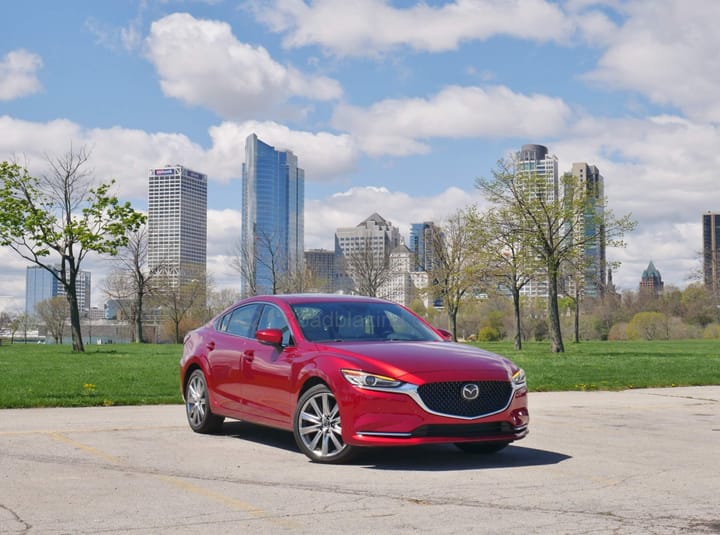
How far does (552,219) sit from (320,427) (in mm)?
35191

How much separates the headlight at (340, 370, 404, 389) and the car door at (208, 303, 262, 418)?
6.43ft

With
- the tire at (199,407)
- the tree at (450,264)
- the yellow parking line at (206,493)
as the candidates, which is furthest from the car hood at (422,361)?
the tree at (450,264)

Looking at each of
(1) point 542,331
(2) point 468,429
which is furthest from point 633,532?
(1) point 542,331

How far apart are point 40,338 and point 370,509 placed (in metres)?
168

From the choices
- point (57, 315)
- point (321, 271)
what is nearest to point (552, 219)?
point (321, 271)

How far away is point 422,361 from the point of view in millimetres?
7879

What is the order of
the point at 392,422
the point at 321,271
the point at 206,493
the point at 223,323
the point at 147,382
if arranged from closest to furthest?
1. the point at 206,493
2. the point at 392,422
3. the point at 223,323
4. the point at 147,382
5. the point at 321,271

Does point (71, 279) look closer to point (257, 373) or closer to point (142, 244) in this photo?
point (142, 244)

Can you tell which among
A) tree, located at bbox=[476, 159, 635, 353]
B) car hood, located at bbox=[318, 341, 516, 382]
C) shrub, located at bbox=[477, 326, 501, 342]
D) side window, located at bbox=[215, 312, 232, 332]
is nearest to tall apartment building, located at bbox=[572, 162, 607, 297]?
tree, located at bbox=[476, 159, 635, 353]

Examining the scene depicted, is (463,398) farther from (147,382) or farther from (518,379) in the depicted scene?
(147,382)

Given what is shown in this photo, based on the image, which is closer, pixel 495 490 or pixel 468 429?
pixel 495 490

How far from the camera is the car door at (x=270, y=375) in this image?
8547 mm

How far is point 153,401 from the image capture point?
552 inches

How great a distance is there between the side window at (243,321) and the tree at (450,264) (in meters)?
46.9
